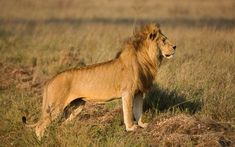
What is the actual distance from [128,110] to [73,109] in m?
0.95

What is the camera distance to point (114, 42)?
15312mm

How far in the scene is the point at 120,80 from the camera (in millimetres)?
7883

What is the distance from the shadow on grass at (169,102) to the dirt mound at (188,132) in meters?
1.05

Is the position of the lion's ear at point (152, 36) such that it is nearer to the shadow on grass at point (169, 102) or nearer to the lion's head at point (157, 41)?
the lion's head at point (157, 41)

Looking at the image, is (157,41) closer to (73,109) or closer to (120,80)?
(120,80)

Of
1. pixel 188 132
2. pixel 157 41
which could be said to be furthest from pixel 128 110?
pixel 157 41

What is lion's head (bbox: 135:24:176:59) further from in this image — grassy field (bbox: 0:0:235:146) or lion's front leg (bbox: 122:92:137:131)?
grassy field (bbox: 0:0:235:146)

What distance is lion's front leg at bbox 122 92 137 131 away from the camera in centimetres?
768

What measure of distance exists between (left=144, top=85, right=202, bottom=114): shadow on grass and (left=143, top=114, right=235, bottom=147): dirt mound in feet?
3.45

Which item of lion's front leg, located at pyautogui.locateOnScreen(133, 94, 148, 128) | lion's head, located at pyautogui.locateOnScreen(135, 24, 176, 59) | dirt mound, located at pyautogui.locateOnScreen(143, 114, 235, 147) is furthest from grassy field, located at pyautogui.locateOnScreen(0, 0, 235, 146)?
lion's head, located at pyautogui.locateOnScreen(135, 24, 176, 59)

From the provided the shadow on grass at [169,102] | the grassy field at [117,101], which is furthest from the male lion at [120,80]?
the shadow on grass at [169,102]

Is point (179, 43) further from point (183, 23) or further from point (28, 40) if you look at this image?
point (183, 23)

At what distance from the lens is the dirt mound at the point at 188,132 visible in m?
6.96

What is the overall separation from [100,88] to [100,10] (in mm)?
22136
